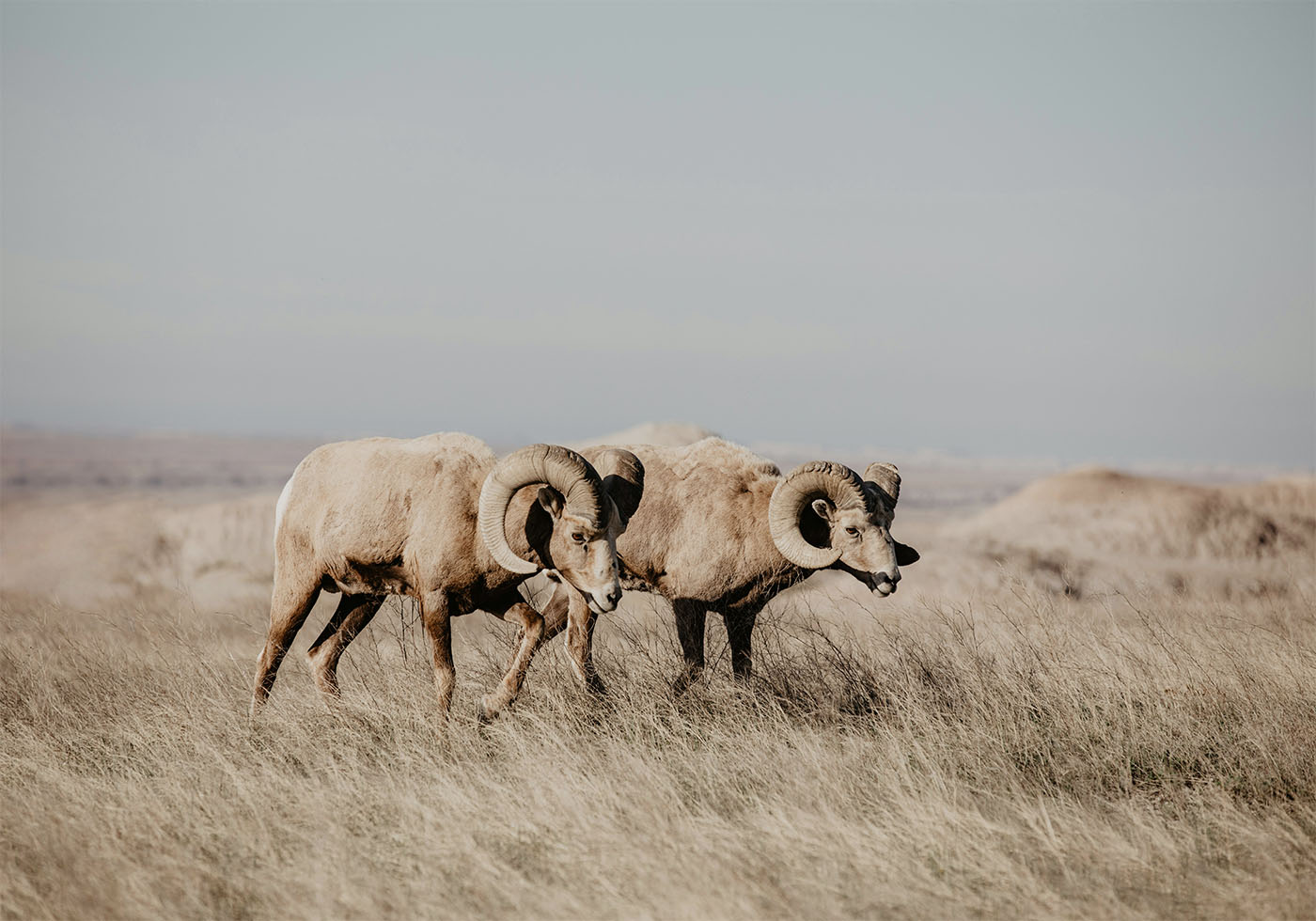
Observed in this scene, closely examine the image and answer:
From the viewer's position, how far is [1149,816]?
609 centimetres

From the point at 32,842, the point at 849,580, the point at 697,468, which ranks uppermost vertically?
the point at 697,468

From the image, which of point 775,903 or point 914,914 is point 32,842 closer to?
point 775,903

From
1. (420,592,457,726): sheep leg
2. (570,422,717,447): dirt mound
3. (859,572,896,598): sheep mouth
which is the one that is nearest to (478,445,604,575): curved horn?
(420,592,457,726): sheep leg

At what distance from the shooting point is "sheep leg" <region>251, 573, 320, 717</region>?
8539 mm

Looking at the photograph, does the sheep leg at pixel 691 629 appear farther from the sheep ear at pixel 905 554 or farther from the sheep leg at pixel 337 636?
the sheep leg at pixel 337 636

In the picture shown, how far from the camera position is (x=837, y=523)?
8617 mm

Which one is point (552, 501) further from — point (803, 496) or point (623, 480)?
point (803, 496)

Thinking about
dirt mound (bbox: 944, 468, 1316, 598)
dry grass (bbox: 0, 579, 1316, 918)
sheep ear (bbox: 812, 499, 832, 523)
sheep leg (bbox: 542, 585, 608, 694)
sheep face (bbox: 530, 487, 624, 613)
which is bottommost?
dirt mound (bbox: 944, 468, 1316, 598)

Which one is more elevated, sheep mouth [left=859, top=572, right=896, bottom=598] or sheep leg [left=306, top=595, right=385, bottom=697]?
sheep mouth [left=859, top=572, right=896, bottom=598]

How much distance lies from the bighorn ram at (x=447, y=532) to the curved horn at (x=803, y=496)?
3.52ft

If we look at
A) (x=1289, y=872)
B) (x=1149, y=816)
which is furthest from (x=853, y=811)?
(x=1289, y=872)

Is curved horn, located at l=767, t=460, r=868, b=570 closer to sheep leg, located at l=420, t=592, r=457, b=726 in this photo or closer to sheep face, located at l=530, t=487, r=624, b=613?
sheep face, located at l=530, t=487, r=624, b=613

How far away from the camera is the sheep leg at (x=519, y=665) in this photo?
7.78 metres

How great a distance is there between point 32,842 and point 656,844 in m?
Result: 3.20
